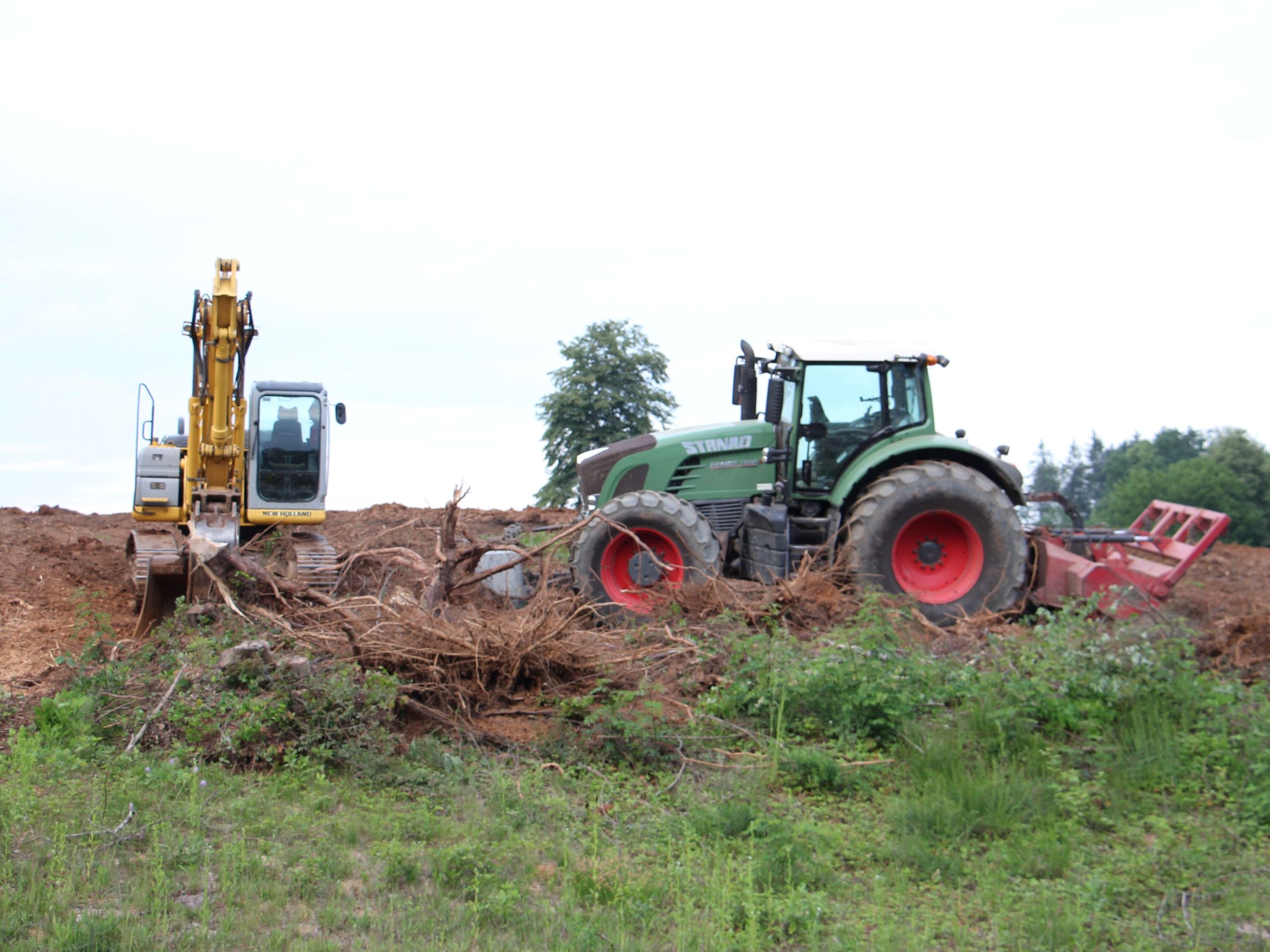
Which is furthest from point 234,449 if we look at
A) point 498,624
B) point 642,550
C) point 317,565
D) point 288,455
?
point 498,624

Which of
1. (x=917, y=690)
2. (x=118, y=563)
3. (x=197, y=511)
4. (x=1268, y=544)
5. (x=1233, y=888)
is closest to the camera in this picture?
(x=1233, y=888)

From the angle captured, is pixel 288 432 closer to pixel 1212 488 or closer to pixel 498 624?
pixel 498 624

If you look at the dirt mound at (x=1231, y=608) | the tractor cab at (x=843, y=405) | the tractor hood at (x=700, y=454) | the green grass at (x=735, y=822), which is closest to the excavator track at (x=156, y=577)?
the green grass at (x=735, y=822)

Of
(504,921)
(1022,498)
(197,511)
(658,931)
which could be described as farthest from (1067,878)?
(197,511)

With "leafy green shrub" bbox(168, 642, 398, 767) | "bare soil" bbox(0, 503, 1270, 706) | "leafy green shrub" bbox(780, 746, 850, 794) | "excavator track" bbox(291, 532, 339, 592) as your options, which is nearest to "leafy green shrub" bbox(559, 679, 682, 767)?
"bare soil" bbox(0, 503, 1270, 706)

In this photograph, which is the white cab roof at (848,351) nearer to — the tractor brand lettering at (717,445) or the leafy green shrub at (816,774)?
the tractor brand lettering at (717,445)

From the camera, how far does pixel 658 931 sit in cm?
407

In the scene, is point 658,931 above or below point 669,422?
below

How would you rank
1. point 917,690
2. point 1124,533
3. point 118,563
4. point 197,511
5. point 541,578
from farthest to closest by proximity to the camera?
point 118,563, point 197,511, point 1124,533, point 541,578, point 917,690

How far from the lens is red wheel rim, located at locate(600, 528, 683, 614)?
964 centimetres

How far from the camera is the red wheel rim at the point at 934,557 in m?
9.75

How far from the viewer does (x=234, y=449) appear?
1242 centimetres

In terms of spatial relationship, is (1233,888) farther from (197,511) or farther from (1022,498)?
(197,511)

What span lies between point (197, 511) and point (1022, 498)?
9.05 m
